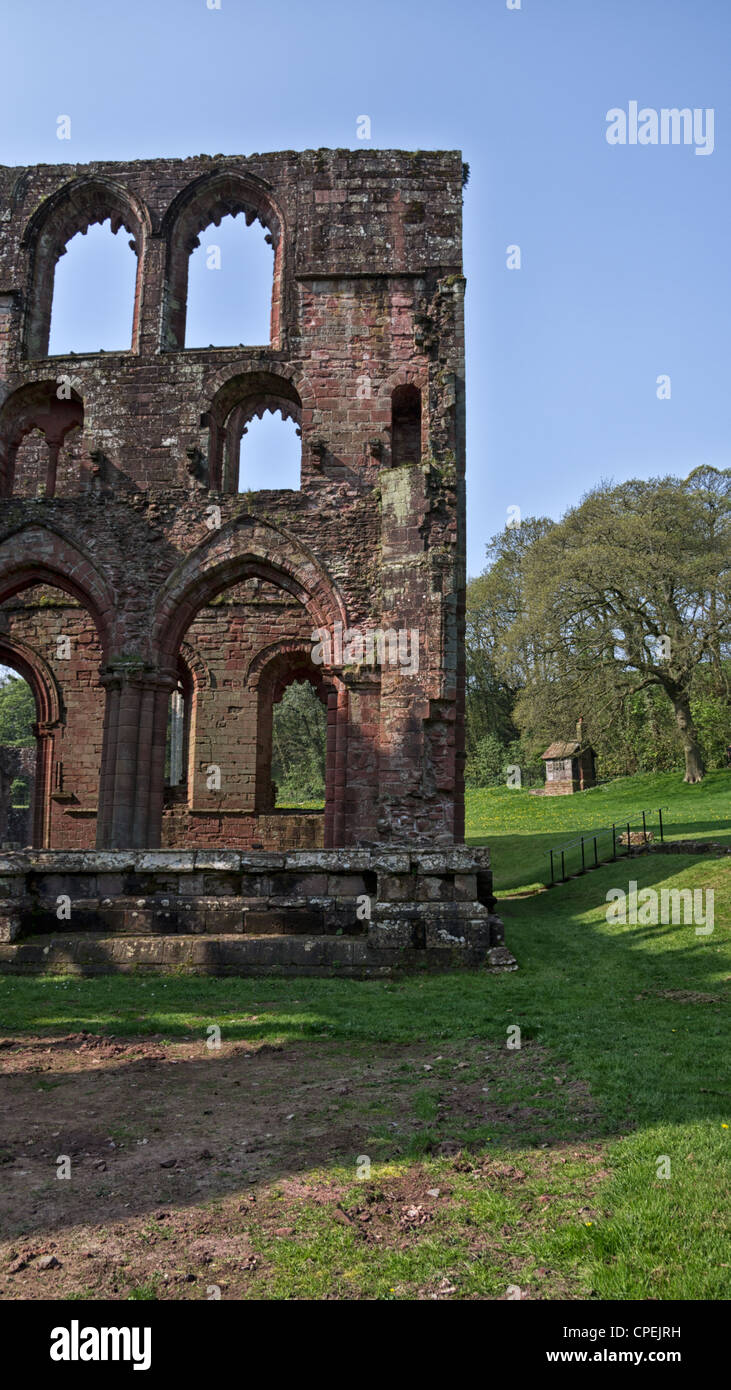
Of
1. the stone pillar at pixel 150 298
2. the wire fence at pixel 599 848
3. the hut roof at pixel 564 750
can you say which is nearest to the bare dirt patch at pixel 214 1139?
the wire fence at pixel 599 848

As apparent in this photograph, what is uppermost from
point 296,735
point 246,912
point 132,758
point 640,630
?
point 640,630

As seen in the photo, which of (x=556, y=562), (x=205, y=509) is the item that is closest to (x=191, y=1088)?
(x=205, y=509)

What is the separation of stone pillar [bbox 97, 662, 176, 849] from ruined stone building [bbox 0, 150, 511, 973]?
4 cm

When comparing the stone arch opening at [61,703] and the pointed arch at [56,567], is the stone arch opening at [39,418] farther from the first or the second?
the stone arch opening at [61,703]

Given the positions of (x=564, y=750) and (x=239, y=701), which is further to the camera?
(x=564, y=750)

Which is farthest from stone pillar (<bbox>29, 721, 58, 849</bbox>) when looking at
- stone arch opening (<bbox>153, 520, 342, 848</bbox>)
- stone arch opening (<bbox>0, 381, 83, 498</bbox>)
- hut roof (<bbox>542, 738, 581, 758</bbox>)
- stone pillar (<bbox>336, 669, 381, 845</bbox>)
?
hut roof (<bbox>542, 738, 581, 758</bbox>)

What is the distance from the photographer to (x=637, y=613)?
90.5 ft

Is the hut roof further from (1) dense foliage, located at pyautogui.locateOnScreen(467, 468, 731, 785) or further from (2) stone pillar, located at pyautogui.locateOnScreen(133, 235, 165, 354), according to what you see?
(2) stone pillar, located at pyautogui.locateOnScreen(133, 235, 165, 354)

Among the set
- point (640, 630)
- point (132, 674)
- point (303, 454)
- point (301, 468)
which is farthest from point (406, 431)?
point (640, 630)

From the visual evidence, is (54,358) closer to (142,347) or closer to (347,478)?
(142,347)

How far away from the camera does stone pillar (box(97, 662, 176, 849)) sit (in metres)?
15.2

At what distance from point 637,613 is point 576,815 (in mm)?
6397

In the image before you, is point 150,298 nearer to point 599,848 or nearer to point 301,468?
point 301,468

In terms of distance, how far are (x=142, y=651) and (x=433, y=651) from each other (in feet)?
16.5
